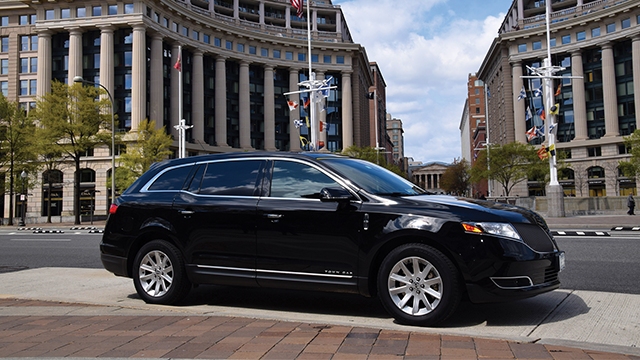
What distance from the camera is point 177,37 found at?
194 ft

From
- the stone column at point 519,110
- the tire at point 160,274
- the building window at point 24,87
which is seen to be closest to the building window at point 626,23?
the stone column at point 519,110

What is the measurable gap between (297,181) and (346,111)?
72308mm

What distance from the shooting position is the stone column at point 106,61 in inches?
2063

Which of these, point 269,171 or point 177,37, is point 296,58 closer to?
point 177,37

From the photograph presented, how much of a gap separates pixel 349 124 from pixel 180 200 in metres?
71.2

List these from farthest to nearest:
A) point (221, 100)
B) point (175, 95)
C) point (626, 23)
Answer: point (221, 100) → point (626, 23) → point (175, 95)

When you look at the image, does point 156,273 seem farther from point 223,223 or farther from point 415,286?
point 415,286

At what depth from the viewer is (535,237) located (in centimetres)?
456

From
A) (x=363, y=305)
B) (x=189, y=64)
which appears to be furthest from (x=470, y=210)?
(x=189, y=64)

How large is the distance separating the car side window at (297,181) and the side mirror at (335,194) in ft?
0.89

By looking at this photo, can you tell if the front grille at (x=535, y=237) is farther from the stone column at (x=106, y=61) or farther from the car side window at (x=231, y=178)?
the stone column at (x=106, y=61)

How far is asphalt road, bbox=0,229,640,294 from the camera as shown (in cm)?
684

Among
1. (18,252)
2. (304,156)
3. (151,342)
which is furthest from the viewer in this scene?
(18,252)

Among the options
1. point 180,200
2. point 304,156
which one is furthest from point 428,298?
point 180,200
